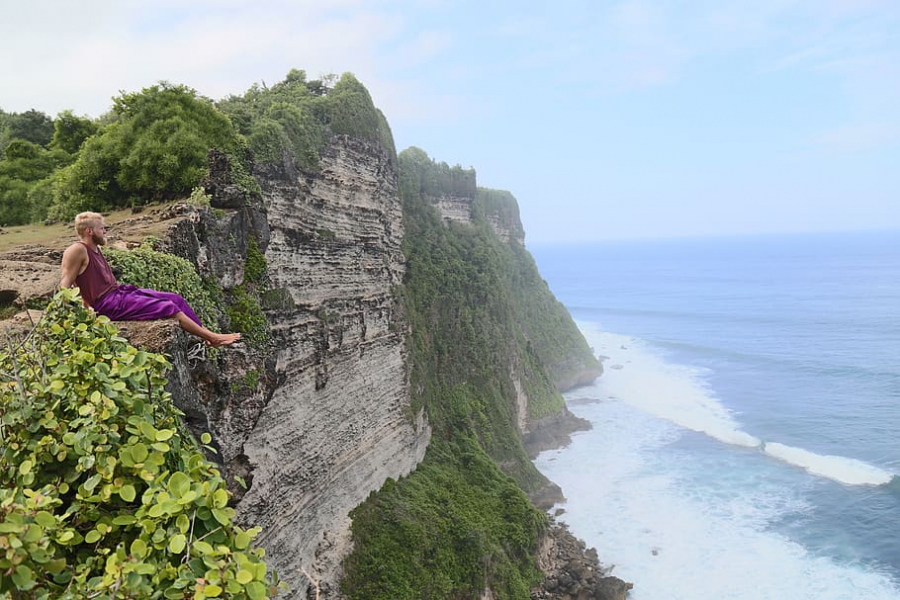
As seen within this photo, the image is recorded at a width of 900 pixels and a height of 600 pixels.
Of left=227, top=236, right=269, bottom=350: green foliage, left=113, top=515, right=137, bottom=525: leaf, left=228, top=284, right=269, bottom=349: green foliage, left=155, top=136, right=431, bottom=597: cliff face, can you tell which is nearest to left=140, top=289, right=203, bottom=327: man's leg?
left=155, top=136, right=431, bottom=597: cliff face

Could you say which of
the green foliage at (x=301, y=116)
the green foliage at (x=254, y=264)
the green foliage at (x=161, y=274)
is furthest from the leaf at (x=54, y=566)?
the green foliage at (x=301, y=116)

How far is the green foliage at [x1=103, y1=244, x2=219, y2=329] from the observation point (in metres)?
7.91

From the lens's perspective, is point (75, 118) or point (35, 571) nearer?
point (35, 571)

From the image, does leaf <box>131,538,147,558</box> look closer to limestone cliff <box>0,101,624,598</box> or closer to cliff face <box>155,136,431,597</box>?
limestone cliff <box>0,101,624,598</box>

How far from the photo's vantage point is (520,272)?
53344mm

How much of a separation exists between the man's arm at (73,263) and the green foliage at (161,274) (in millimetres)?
1964

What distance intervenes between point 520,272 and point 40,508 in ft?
167

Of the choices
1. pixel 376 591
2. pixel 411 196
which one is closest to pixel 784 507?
pixel 376 591

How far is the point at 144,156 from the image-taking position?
1308 cm

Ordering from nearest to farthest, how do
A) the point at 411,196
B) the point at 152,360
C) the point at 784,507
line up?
the point at 152,360 < the point at 784,507 < the point at 411,196

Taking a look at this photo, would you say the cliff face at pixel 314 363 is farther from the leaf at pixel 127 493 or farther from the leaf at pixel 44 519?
the leaf at pixel 44 519

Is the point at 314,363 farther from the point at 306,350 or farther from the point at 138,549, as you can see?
the point at 138,549

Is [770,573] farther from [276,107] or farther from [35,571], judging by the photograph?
[35,571]

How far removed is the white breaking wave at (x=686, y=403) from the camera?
34.0m
